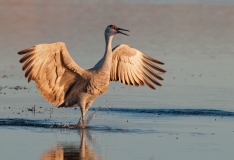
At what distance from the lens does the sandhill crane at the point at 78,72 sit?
13945 millimetres

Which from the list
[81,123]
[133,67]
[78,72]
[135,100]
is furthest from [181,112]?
[78,72]

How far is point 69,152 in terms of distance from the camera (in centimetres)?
1204

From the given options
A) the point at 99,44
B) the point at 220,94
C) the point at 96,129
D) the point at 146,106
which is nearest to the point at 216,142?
the point at 96,129

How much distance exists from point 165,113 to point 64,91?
217 cm

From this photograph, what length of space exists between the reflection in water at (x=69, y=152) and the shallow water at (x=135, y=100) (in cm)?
1

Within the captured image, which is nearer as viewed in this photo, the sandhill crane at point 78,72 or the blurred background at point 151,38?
the sandhill crane at point 78,72

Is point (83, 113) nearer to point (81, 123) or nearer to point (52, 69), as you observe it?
point (81, 123)

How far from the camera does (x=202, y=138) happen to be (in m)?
13.3

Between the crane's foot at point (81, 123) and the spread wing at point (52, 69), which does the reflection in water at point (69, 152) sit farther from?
the spread wing at point (52, 69)

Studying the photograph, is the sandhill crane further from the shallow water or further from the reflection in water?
the reflection in water

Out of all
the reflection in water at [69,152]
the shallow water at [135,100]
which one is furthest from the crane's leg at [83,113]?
the reflection in water at [69,152]

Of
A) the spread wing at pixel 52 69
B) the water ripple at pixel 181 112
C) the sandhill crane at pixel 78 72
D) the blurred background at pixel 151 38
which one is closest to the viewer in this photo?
the spread wing at pixel 52 69

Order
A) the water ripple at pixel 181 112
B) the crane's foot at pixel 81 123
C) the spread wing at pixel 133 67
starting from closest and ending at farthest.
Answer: the crane's foot at pixel 81 123
the spread wing at pixel 133 67
the water ripple at pixel 181 112

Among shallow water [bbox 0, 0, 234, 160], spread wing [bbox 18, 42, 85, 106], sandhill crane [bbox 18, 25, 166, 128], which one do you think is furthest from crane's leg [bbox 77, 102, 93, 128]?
spread wing [bbox 18, 42, 85, 106]
